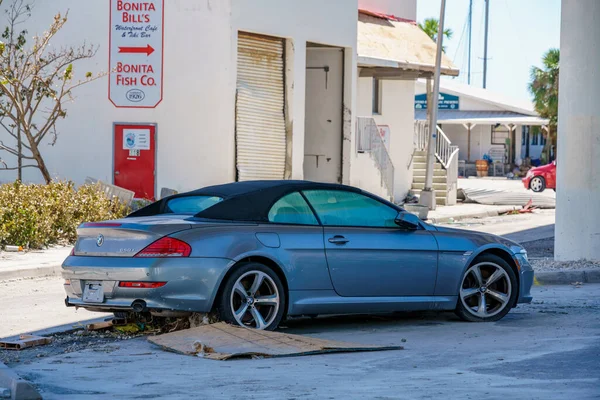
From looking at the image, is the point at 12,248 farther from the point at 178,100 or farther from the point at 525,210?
the point at 525,210

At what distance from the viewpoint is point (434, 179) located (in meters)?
33.4

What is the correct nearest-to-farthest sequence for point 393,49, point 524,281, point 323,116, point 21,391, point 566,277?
point 21,391
point 524,281
point 566,277
point 323,116
point 393,49

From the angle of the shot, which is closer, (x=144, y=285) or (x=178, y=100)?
(x=144, y=285)

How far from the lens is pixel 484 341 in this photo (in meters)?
9.20

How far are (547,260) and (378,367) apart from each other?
8.55m

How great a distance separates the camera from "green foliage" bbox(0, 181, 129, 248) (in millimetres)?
16781

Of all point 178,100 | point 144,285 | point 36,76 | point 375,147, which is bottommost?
point 144,285

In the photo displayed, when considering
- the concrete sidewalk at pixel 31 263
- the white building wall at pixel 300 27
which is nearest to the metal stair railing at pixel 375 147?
the white building wall at pixel 300 27

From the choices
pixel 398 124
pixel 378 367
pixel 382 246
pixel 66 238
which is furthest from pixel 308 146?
pixel 378 367

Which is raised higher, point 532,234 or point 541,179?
point 541,179

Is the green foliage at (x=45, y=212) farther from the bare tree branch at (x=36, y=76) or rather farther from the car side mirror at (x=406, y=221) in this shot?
the car side mirror at (x=406, y=221)

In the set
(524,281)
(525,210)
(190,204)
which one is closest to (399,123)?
(525,210)

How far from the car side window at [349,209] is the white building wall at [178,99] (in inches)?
577

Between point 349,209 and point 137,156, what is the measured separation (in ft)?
50.0
